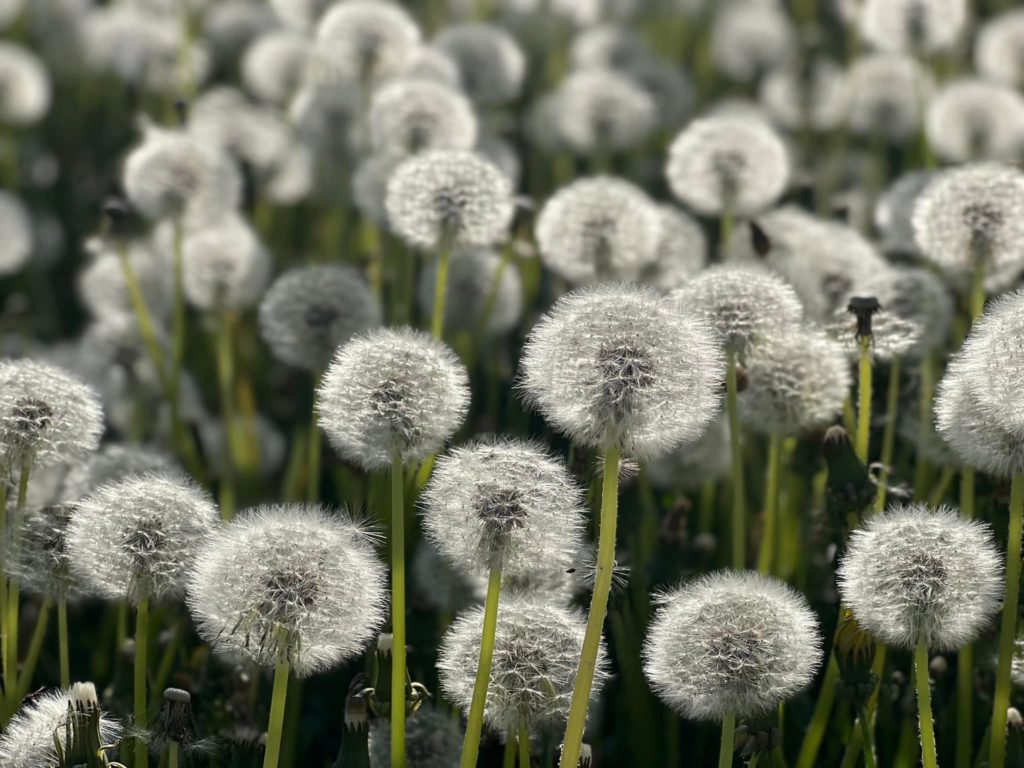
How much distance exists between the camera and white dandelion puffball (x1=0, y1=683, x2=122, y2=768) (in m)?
2.24

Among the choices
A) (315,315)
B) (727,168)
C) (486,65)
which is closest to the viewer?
(315,315)

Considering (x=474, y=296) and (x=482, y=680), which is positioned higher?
(x=474, y=296)

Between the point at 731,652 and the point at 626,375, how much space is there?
0.53 metres

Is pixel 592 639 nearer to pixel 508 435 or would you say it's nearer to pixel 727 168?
pixel 508 435

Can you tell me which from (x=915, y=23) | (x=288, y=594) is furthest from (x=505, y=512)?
(x=915, y=23)

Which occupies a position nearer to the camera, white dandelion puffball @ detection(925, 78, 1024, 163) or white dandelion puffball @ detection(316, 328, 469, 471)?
white dandelion puffball @ detection(316, 328, 469, 471)

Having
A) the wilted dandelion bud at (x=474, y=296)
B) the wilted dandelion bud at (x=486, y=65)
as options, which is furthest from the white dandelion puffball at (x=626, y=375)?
the wilted dandelion bud at (x=486, y=65)

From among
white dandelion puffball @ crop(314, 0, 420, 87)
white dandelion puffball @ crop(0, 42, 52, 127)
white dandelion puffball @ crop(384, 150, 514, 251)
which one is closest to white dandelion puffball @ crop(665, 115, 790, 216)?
white dandelion puffball @ crop(384, 150, 514, 251)

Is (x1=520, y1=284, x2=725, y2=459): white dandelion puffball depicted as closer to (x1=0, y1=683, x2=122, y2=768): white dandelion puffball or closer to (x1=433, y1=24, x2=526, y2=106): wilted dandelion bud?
(x1=0, y1=683, x2=122, y2=768): white dandelion puffball

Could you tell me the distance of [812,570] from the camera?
10.6ft

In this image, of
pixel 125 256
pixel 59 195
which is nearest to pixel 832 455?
pixel 125 256

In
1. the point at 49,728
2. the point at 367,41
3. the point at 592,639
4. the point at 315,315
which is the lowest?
the point at 49,728

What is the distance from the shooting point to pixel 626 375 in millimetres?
2271

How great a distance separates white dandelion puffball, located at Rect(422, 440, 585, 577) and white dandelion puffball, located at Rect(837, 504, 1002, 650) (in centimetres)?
54
